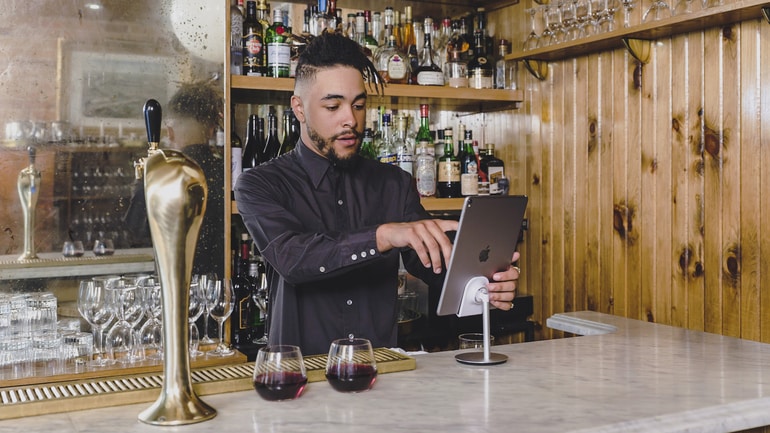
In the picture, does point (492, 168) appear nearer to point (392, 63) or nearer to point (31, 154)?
point (392, 63)

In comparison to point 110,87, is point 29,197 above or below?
below

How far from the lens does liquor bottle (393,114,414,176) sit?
9.70 feet

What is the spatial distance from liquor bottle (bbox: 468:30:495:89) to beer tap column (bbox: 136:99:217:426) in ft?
6.66

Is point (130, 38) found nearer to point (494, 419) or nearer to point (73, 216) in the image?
point (73, 216)

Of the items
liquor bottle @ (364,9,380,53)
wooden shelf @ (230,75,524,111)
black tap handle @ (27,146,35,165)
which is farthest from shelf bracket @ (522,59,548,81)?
black tap handle @ (27,146,35,165)

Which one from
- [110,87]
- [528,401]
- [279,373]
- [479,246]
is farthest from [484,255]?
[110,87]

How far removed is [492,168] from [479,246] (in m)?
1.69

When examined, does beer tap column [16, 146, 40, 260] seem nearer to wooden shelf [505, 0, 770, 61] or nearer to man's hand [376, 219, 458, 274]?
man's hand [376, 219, 458, 274]

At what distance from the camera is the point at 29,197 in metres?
2.27

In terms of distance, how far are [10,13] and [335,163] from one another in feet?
3.42

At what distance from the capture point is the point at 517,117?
10.2 ft

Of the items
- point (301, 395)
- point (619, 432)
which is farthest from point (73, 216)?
point (619, 432)

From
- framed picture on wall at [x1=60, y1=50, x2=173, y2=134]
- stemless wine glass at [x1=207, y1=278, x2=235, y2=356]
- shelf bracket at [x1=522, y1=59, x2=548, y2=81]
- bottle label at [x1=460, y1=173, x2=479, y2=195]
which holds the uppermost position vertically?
shelf bracket at [x1=522, y1=59, x2=548, y2=81]

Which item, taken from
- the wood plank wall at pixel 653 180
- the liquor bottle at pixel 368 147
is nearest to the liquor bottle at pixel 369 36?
the liquor bottle at pixel 368 147
